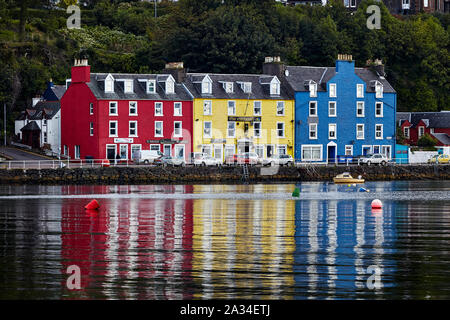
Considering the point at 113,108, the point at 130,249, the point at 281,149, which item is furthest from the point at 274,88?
the point at 130,249

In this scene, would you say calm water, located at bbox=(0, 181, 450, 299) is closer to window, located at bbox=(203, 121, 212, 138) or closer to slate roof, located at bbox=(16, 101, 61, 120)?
window, located at bbox=(203, 121, 212, 138)

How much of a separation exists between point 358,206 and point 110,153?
40.1 meters

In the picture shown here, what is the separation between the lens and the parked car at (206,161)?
3583 inches

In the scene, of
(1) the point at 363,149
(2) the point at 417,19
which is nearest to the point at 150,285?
(1) the point at 363,149

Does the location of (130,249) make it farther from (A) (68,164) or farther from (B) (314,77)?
(B) (314,77)

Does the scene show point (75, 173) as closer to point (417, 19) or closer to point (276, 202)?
point (276, 202)

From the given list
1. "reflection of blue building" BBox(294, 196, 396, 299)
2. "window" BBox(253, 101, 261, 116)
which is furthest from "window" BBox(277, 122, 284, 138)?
"reflection of blue building" BBox(294, 196, 396, 299)

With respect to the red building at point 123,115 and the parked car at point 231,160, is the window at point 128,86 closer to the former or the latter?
the red building at point 123,115

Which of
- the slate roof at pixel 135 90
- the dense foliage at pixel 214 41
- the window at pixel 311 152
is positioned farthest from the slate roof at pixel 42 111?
the window at pixel 311 152

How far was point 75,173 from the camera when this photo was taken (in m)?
82.1

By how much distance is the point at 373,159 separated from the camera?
9831 cm

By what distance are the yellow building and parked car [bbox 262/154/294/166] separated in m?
4.54

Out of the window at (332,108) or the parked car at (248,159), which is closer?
the parked car at (248,159)

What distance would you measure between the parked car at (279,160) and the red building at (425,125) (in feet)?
88.9
